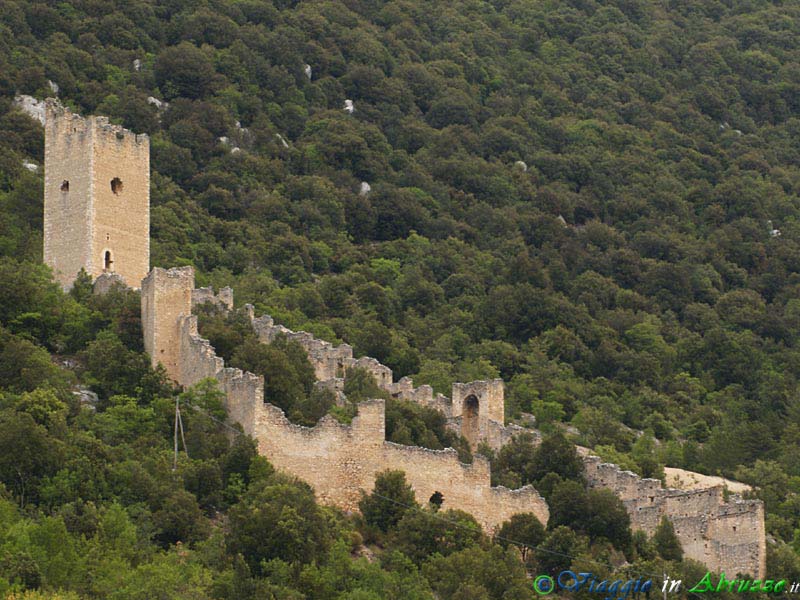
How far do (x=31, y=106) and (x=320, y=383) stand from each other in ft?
86.0

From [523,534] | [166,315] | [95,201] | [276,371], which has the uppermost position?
[95,201]

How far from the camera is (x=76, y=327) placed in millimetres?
50188

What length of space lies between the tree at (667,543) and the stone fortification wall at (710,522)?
150mm

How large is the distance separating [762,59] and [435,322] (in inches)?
1484

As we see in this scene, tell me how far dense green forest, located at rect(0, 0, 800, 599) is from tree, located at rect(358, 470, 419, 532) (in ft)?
0.36

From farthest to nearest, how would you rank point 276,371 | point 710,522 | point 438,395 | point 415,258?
point 415,258 < point 438,395 < point 276,371 < point 710,522

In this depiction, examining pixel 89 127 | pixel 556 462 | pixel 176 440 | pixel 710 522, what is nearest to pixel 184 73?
pixel 89 127

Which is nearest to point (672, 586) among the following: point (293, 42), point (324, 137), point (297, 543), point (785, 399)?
point (297, 543)

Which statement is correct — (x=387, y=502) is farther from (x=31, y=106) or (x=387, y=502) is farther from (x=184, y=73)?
(x=184, y=73)

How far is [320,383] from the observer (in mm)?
50375

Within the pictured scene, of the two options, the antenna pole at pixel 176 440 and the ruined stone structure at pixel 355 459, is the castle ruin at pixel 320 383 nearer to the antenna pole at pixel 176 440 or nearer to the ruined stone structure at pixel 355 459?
the ruined stone structure at pixel 355 459

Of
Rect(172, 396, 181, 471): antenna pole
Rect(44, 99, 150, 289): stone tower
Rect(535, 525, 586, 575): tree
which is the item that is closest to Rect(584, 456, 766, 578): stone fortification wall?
Rect(535, 525, 586, 575): tree

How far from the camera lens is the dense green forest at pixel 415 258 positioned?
43.2 metres

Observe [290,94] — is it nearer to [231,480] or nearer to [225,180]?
[225,180]
